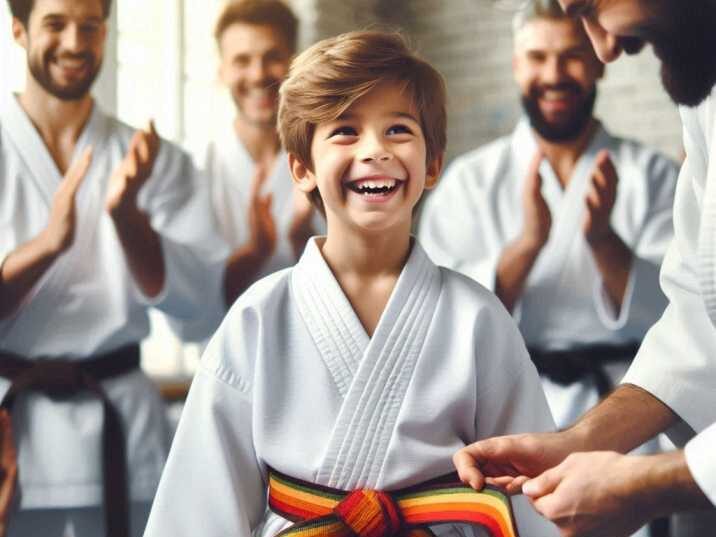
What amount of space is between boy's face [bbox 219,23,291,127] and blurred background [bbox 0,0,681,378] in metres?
0.04

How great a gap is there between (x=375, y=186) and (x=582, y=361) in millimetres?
1525

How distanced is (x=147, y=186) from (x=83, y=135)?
8.2 inches

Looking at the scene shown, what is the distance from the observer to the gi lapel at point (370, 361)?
1061mm

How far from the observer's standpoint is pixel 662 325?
1.24 meters

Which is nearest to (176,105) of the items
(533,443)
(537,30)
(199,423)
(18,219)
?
(18,219)

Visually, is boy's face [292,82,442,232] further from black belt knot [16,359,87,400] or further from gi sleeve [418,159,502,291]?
gi sleeve [418,159,502,291]

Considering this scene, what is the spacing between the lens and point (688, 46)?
3.91 feet

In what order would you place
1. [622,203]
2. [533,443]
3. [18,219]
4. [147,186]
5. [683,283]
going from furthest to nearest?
[622,203] < [147,186] < [18,219] < [683,283] < [533,443]

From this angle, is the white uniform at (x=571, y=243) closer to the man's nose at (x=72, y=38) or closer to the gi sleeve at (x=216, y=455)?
the man's nose at (x=72, y=38)

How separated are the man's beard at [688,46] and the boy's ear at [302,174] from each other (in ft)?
1.64

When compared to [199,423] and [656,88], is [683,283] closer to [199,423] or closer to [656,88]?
[199,423]

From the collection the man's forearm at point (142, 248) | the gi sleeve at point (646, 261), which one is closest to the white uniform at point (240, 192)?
the man's forearm at point (142, 248)

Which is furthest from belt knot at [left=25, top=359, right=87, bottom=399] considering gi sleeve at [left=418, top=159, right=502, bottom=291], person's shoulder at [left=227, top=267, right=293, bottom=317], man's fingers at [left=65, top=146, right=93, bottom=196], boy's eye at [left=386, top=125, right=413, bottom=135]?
boy's eye at [left=386, top=125, right=413, bottom=135]

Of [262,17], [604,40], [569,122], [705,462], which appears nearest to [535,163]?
[569,122]
